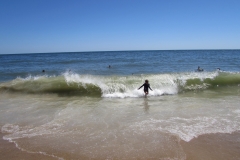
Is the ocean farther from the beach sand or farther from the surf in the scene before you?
the surf

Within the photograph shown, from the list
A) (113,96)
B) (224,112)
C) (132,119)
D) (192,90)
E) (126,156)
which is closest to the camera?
(126,156)

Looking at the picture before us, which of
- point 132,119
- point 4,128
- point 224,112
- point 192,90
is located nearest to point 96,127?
point 132,119

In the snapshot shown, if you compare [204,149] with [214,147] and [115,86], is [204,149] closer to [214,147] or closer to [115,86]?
[214,147]

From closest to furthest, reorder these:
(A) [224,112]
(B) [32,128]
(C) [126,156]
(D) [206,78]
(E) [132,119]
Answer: (C) [126,156]
(B) [32,128]
(E) [132,119]
(A) [224,112]
(D) [206,78]

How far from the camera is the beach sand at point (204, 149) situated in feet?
14.0

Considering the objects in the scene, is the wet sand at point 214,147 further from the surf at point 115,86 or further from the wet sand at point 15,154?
the surf at point 115,86

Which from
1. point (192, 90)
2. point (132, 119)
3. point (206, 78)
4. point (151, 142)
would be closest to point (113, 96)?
point (132, 119)

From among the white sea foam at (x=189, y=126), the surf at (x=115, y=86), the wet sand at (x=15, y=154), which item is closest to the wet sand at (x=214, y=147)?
the white sea foam at (x=189, y=126)

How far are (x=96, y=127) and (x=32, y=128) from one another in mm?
2159

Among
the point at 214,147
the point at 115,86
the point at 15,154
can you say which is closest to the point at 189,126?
the point at 214,147

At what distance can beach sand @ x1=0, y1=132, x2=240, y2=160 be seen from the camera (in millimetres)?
4270

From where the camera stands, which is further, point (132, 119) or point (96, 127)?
point (132, 119)

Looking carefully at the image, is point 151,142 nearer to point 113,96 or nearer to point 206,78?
point 113,96

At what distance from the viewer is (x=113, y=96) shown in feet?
37.2
